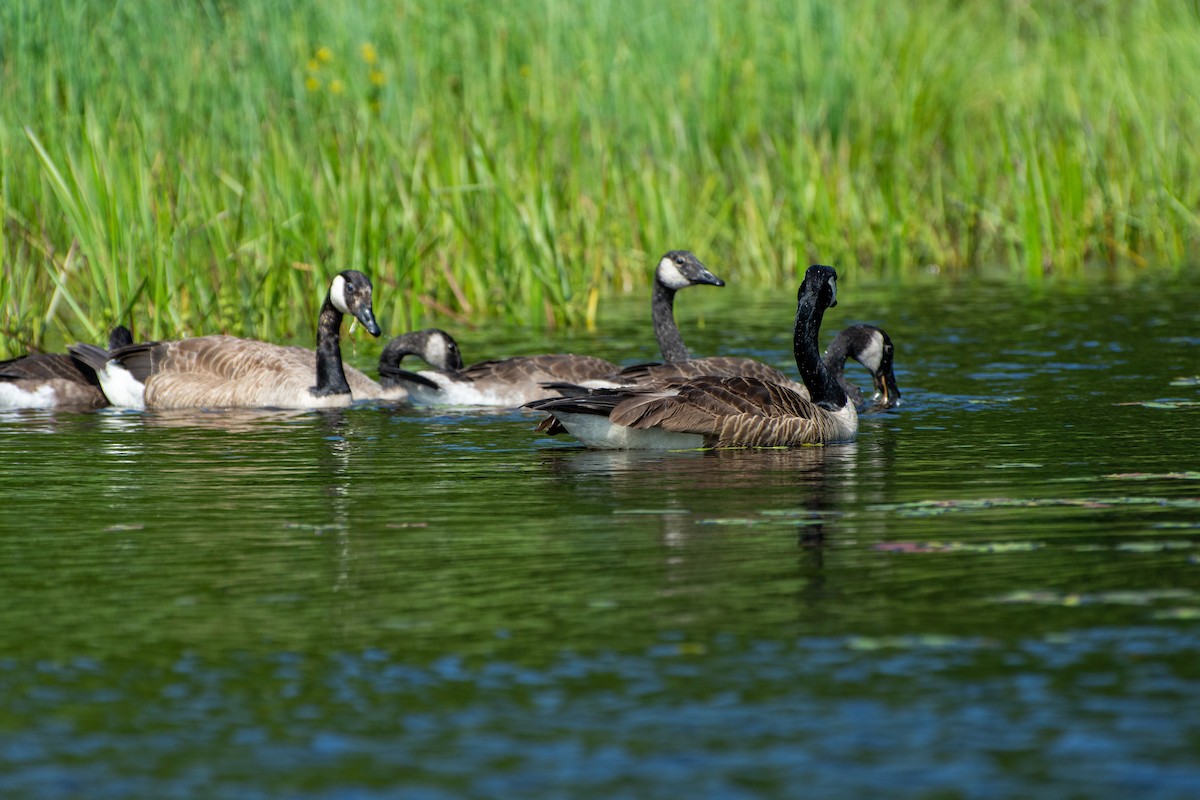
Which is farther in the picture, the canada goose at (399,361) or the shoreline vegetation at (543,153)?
the shoreline vegetation at (543,153)

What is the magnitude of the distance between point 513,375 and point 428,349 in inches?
61.7

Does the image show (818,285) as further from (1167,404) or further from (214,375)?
(214,375)

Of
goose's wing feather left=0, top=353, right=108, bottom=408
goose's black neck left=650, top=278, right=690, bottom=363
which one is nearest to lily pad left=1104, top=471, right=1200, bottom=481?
goose's black neck left=650, top=278, right=690, bottom=363

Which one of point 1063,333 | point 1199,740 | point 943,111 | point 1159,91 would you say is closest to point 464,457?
point 1199,740

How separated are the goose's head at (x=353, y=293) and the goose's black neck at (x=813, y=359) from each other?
4.13 m

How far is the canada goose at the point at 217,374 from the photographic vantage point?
14.2m

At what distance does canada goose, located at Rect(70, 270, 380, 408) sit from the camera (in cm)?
1424

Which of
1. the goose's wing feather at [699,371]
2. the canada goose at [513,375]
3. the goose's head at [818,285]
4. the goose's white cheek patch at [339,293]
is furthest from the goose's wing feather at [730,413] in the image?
the goose's white cheek patch at [339,293]

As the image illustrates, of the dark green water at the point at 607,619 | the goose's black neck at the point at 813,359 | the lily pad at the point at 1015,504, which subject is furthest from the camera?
the goose's black neck at the point at 813,359

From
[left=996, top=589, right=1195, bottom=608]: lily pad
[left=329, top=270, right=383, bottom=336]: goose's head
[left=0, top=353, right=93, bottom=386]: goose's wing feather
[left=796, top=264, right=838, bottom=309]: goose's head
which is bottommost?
[left=996, top=589, right=1195, bottom=608]: lily pad

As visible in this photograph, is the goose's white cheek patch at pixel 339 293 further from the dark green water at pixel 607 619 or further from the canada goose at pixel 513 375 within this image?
the dark green water at pixel 607 619

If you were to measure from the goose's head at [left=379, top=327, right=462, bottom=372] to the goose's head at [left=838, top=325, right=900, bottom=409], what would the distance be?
11.6 feet

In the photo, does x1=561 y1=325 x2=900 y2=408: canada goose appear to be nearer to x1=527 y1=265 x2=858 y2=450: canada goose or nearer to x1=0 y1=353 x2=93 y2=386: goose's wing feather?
x1=527 y1=265 x2=858 y2=450: canada goose

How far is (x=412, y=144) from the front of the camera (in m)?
18.2
